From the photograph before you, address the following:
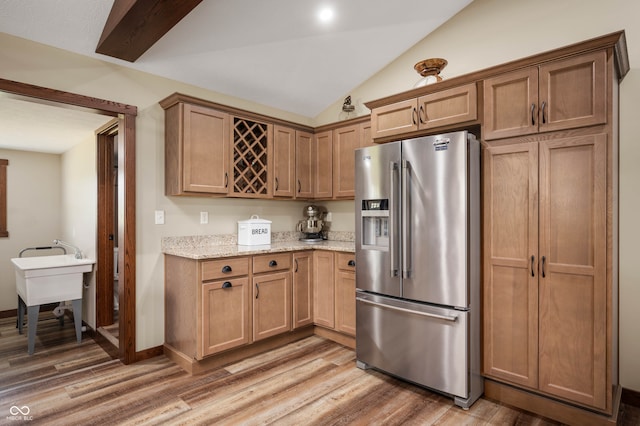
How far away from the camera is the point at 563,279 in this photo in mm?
2027

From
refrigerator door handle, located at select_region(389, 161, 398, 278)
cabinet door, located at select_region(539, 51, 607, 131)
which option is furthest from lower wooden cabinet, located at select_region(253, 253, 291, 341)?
cabinet door, located at select_region(539, 51, 607, 131)

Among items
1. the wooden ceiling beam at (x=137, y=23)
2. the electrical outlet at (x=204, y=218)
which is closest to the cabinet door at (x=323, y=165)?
the electrical outlet at (x=204, y=218)

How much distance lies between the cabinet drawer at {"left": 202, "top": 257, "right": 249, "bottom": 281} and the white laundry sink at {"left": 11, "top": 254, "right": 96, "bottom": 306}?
5.71 feet

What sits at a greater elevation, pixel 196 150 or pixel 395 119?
pixel 395 119

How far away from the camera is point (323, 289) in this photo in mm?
3404

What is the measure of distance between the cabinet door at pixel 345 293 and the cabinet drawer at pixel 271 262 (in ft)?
1.55

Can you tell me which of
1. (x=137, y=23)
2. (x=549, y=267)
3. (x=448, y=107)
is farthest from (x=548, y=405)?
(x=137, y=23)

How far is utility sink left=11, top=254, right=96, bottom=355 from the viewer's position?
10.5 feet

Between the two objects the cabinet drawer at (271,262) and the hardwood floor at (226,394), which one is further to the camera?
the cabinet drawer at (271,262)

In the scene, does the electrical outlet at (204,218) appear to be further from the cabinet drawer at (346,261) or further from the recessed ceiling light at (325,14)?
the recessed ceiling light at (325,14)

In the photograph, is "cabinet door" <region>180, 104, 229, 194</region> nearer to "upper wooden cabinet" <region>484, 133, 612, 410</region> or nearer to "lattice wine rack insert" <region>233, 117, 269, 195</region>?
"lattice wine rack insert" <region>233, 117, 269, 195</region>

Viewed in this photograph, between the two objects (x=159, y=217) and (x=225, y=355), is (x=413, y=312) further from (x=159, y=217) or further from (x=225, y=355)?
(x=159, y=217)

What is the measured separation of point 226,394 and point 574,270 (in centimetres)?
231

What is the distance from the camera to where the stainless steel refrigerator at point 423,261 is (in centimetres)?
222
